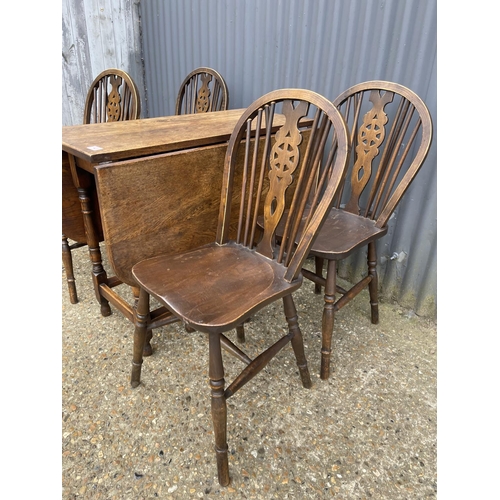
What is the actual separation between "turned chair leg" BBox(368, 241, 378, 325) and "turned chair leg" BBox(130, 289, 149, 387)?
1000 mm

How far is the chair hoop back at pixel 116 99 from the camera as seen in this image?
2139 millimetres

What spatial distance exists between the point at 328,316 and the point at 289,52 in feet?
4.84

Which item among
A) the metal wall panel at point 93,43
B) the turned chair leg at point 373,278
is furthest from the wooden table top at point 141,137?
the metal wall panel at point 93,43

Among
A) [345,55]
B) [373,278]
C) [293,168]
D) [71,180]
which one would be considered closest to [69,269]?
[71,180]

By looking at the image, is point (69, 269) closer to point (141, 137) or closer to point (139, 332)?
point (139, 332)

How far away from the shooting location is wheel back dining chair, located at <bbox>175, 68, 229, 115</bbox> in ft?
7.91

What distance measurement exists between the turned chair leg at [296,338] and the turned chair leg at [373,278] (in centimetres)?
54

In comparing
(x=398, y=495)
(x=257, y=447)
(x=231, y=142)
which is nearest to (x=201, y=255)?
(x=231, y=142)

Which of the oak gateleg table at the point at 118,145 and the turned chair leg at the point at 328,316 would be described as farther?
the turned chair leg at the point at 328,316

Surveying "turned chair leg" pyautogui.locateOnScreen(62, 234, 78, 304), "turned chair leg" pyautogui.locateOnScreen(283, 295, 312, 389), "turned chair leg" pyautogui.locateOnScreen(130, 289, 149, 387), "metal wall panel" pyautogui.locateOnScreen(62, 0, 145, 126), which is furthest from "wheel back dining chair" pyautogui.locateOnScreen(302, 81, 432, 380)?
"metal wall panel" pyautogui.locateOnScreen(62, 0, 145, 126)

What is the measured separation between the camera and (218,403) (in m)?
1.18

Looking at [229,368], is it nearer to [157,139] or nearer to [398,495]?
[398,495]

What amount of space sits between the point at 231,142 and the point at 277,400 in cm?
101

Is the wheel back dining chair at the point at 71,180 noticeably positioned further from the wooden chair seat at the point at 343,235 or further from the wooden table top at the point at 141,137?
the wooden chair seat at the point at 343,235
